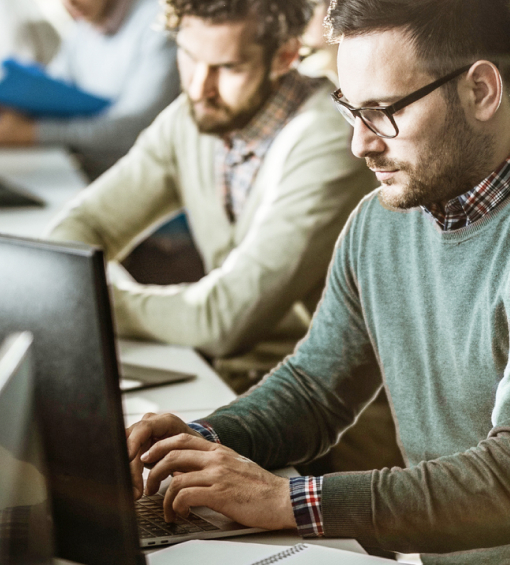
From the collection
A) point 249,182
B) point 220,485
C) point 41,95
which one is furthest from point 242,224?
point 41,95

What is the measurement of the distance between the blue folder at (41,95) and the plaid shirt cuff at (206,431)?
1673 millimetres

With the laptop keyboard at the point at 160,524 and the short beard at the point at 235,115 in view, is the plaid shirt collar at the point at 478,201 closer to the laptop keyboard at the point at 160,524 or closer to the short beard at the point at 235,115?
the laptop keyboard at the point at 160,524

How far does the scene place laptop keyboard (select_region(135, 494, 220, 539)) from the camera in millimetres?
839

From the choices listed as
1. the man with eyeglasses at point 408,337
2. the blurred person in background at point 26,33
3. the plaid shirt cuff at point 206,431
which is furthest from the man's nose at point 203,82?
the blurred person in background at point 26,33

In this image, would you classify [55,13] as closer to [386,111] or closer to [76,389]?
[386,111]

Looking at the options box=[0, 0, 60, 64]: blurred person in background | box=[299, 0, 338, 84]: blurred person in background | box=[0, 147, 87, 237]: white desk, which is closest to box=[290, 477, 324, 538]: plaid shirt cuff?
box=[299, 0, 338, 84]: blurred person in background

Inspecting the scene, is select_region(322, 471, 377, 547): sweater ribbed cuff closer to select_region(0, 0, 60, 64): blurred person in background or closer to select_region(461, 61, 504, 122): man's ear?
select_region(461, 61, 504, 122): man's ear

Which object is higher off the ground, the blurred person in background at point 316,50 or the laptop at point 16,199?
the laptop at point 16,199

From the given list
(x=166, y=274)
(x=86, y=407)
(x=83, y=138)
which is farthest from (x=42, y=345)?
(x=83, y=138)

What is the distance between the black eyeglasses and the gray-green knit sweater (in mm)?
142

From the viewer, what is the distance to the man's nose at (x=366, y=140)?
96cm

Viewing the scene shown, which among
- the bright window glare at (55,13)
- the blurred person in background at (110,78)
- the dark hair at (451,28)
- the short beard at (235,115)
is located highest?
the bright window glare at (55,13)

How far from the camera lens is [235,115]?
63.8 inches

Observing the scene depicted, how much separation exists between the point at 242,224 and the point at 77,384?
1068 millimetres
